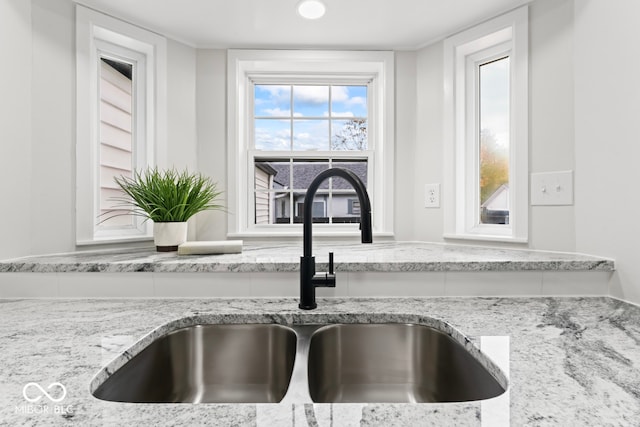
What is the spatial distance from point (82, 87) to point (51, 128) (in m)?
0.26

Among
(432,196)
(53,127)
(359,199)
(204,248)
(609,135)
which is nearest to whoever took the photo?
(359,199)

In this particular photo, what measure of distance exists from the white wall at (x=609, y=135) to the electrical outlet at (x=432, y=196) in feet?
2.16

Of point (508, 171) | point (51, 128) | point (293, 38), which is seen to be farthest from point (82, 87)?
point (508, 171)

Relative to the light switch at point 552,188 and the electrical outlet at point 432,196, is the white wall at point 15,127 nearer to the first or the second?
the electrical outlet at point 432,196

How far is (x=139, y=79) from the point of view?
1.88m

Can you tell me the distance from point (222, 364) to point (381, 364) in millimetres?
476

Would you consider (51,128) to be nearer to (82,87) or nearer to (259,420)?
(82,87)

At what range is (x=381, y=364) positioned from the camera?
0.99 m

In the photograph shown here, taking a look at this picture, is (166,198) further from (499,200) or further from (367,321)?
(499,200)

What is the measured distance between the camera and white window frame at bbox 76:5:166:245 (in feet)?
5.18

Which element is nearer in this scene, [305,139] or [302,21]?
[302,21]

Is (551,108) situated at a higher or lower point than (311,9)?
lower

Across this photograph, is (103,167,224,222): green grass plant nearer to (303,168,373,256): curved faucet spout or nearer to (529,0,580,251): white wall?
(303,168,373,256): curved faucet spout

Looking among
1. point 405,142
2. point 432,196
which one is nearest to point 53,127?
point 405,142
